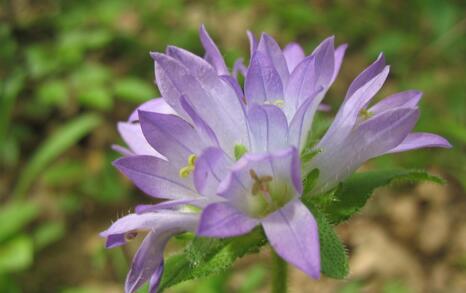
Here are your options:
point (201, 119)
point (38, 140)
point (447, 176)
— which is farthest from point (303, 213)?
point (38, 140)

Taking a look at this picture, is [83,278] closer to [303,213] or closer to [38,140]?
[38,140]

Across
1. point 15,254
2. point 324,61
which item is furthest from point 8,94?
point 324,61

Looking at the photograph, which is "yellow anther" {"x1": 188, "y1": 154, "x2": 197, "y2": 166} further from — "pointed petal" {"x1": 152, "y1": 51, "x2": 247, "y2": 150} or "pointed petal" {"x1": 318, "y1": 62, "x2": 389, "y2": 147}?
"pointed petal" {"x1": 318, "y1": 62, "x2": 389, "y2": 147}

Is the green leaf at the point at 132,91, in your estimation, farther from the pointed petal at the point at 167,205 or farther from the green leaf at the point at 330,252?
the green leaf at the point at 330,252

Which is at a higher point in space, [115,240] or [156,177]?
[156,177]

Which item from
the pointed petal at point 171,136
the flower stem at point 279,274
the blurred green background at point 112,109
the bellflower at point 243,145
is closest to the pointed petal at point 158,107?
the bellflower at point 243,145

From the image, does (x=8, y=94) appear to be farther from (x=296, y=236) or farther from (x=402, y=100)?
(x=296, y=236)
